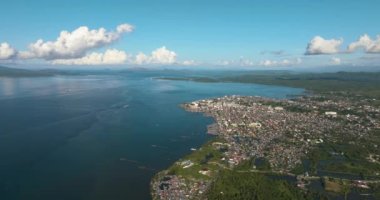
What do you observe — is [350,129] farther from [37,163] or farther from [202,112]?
[37,163]

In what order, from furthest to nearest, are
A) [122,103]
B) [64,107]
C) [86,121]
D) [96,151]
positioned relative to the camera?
[122,103] < [64,107] < [86,121] < [96,151]

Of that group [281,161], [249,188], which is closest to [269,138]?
[281,161]

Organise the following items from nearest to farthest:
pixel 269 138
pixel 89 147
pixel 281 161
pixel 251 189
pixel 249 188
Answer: pixel 251 189, pixel 249 188, pixel 281 161, pixel 89 147, pixel 269 138

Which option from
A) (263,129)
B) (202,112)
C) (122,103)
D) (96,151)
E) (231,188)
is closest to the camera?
(231,188)

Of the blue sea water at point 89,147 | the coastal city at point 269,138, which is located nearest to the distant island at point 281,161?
the coastal city at point 269,138

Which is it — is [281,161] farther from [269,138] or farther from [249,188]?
[269,138]

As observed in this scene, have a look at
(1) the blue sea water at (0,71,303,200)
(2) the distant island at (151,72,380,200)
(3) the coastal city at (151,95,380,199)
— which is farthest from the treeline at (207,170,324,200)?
(1) the blue sea water at (0,71,303,200)

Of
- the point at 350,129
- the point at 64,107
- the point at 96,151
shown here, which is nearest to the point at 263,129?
the point at 350,129

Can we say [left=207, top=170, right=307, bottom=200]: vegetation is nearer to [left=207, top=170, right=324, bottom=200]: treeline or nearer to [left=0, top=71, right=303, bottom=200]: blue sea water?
[left=207, top=170, right=324, bottom=200]: treeline
